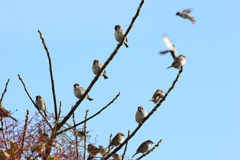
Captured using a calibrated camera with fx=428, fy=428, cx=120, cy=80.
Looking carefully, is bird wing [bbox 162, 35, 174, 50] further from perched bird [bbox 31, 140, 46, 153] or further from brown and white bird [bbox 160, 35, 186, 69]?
perched bird [bbox 31, 140, 46, 153]

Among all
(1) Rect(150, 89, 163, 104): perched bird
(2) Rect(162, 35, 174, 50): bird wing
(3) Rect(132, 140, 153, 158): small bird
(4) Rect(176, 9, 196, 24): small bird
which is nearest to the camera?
(2) Rect(162, 35, 174, 50): bird wing

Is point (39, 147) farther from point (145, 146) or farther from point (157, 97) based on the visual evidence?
point (157, 97)

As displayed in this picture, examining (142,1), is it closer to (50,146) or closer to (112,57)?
(112,57)

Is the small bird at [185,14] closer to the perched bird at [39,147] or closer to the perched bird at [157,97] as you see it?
the perched bird at [157,97]

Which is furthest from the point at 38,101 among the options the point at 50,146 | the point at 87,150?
the point at 50,146

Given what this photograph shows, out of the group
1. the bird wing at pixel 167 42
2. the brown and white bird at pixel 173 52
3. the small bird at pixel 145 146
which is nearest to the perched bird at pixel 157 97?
the brown and white bird at pixel 173 52

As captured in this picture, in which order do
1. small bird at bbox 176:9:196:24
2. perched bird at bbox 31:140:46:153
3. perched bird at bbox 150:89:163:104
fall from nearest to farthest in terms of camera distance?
1. perched bird at bbox 31:140:46:153
2. small bird at bbox 176:9:196:24
3. perched bird at bbox 150:89:163:104

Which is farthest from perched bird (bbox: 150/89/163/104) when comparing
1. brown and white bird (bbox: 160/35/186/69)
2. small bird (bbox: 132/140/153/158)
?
small bird (bbox: 132/140/153/158)

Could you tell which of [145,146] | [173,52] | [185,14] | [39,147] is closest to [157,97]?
[145,146]

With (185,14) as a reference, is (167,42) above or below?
below

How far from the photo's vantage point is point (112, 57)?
310cm

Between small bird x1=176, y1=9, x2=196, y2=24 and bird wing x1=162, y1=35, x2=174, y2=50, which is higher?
small bird x1=176, y1=9, x2=196, y2=24

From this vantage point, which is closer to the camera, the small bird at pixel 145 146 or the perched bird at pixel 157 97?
the small bird at pixel 145 146

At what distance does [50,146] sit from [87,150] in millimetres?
608
